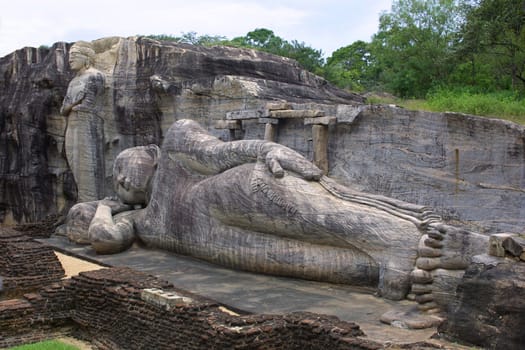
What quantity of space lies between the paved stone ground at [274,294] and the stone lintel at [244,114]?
2015 mm

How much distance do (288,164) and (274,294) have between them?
1491 millimetres

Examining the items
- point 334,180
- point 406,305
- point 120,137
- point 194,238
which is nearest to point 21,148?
point 120,137

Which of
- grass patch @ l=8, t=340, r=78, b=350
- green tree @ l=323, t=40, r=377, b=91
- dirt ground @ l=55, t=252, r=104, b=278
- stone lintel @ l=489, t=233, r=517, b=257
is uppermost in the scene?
green tree @ l=323, t=40, r=377, b=91

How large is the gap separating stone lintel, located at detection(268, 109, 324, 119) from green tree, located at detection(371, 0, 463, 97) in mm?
9361

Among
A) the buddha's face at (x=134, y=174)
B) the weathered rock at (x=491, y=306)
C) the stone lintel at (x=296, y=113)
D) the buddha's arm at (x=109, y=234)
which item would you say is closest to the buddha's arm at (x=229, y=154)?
the stone lintel at (x=296, y=113)

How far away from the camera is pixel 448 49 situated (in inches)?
728

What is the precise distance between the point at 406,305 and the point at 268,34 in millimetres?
35390

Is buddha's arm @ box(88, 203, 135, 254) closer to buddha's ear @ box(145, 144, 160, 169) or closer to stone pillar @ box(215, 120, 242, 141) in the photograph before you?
buddha's ear @ box(145, 144, 160, 169)

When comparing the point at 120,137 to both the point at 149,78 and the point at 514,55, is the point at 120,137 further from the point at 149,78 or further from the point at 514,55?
the point at 514,55

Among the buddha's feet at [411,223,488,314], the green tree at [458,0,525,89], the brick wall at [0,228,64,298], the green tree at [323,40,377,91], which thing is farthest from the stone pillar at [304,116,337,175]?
the green tree at [323,40,377,91]

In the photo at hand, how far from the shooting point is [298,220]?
22.0 ft

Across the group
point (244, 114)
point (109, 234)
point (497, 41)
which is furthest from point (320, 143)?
point (497, 41)

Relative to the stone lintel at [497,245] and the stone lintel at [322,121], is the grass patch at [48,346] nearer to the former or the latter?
the stone lintel at [322,121]

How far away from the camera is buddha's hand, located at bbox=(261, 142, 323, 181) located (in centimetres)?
696
